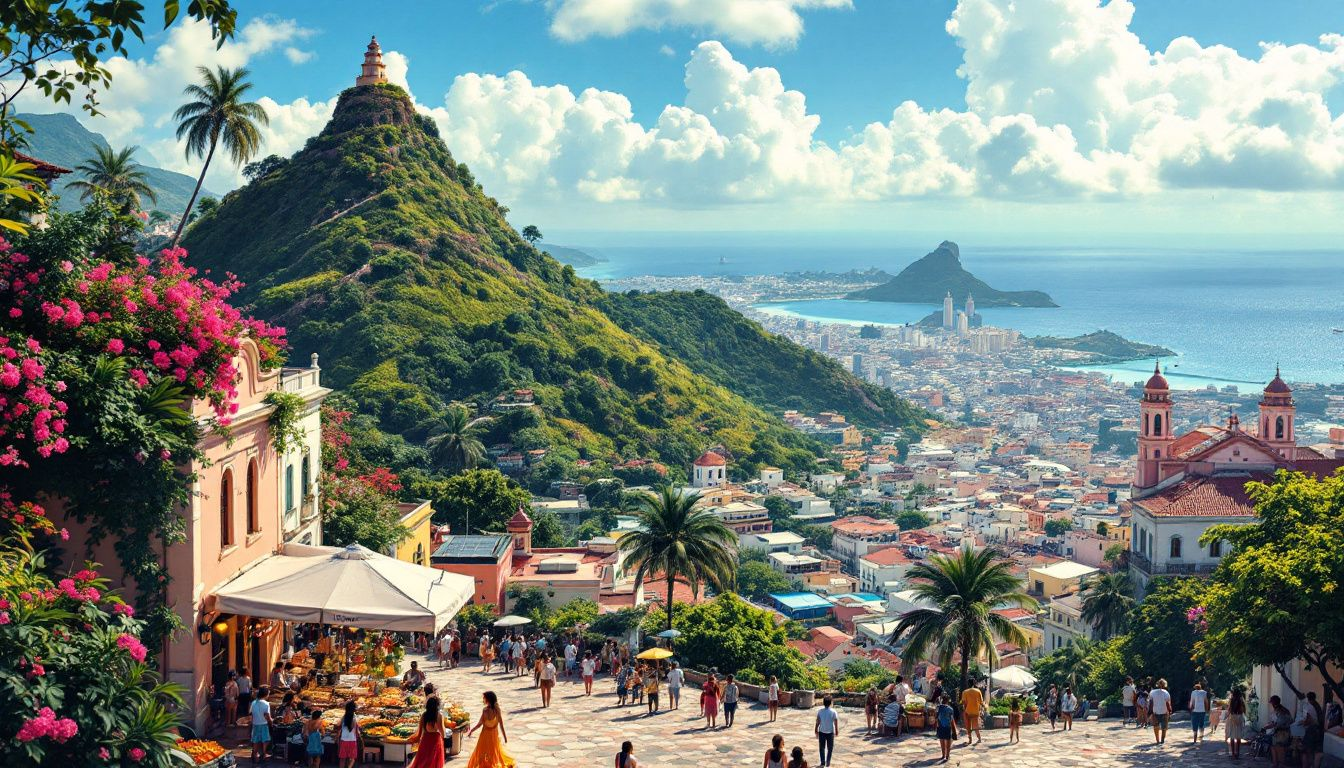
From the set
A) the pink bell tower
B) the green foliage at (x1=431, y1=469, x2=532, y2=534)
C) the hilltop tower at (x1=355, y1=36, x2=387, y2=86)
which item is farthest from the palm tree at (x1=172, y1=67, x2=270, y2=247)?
the hilltop tower at (x1=355, y1=36, x2=387, y2=86)

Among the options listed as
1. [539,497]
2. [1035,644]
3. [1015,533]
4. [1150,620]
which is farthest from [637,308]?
[1150,620]

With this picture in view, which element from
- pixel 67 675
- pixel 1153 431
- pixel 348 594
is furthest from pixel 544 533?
pixel 67 675

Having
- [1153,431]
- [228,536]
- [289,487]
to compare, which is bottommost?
[228,536]

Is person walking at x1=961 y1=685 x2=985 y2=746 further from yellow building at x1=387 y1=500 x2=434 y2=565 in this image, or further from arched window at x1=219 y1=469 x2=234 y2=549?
yellow building at x1=387 y1=500 x2=434 y2=565

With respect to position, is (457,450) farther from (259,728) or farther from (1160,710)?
(259,728)

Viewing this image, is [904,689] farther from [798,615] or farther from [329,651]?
[798,615]

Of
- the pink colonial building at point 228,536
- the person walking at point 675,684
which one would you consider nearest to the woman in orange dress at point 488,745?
the pink colonial building at point 228,536

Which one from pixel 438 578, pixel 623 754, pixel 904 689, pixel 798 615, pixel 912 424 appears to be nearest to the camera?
pixel 623 754
